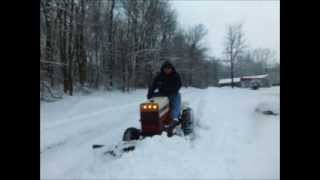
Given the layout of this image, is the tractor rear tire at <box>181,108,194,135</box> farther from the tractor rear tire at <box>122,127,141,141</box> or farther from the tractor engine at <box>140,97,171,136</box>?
the tractor rear tire at <box>122,127,141,141</box>

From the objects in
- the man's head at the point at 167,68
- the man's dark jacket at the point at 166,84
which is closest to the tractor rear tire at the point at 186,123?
the man's dark jacket at the point at 166,84

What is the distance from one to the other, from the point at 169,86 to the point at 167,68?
46 centimetres

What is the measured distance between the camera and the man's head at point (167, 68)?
8172 millimetres

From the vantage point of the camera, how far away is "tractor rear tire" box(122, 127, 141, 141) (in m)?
7.72

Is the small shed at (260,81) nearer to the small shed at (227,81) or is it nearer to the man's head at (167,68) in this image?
the small shed at (227,81)

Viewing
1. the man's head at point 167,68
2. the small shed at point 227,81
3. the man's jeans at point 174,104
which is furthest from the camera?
the small shed at point 227,81

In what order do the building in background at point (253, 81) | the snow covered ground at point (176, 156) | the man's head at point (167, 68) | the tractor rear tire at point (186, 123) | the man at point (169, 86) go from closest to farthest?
the snow covered ground at point (176, 156), the man's head at point (167, 68), the man at point (169, 86), the tractor rear tire at point (186, 123), the building in background at point (253, 81)

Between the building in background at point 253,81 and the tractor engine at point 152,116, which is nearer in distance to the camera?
the tractor engine at point 152,116

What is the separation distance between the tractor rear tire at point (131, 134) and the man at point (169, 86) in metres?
0.92

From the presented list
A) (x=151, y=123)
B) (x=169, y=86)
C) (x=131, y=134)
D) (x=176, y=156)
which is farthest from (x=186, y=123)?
(x=176, y=156)

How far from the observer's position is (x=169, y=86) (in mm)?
8477
